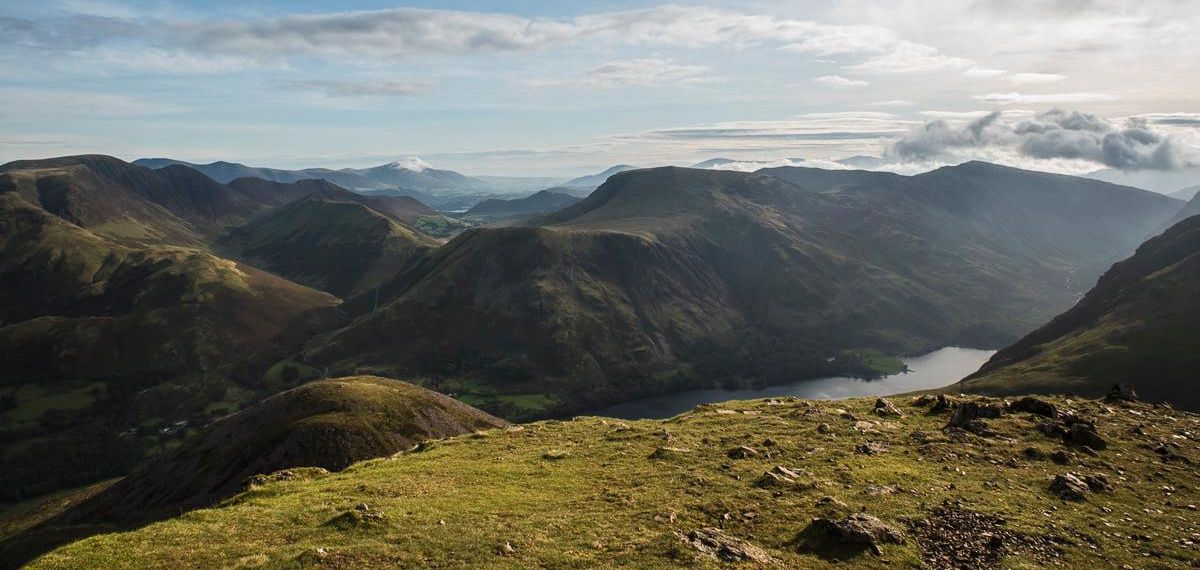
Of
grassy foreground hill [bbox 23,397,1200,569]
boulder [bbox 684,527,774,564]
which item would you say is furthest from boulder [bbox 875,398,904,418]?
boulder [bbox 684,527,774,564]

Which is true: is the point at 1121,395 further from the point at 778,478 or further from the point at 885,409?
the point at 778,478

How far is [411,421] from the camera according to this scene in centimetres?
10331

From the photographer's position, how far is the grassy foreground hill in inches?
1111

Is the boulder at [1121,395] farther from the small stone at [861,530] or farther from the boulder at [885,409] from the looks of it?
the small stone at [861,530]

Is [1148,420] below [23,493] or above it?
above

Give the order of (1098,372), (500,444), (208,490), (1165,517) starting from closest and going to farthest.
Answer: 1. (1165,517)
2. (500,444)
3. (208,490)
4. (1098,372)

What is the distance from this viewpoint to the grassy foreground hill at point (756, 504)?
28.2m

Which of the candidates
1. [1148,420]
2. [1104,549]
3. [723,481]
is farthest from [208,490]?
[1148,420]

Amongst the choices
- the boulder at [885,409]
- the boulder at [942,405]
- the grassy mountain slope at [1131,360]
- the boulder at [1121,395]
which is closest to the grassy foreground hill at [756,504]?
the boulder at [885,409]

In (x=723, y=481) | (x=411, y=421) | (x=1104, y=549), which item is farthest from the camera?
(x=411, y=421)

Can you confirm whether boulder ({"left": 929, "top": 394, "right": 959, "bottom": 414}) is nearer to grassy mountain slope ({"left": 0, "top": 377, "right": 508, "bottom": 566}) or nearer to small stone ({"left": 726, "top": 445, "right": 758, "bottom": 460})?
small stone ({"left": 726, "top": 445, "right": 758, "bottom": 460})

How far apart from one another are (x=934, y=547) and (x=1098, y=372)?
573 feet

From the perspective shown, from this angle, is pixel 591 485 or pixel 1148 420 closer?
pixel 591 485

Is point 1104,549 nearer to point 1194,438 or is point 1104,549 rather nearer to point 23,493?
point 1194,438
